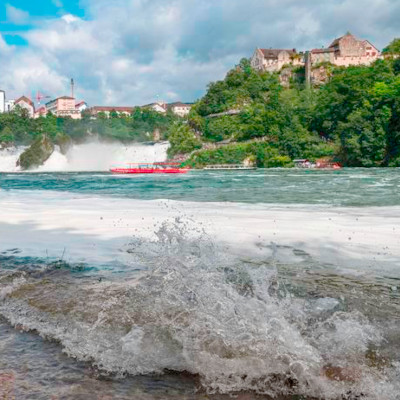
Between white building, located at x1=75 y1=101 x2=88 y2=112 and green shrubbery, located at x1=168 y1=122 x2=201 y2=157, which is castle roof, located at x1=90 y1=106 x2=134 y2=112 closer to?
white building, located at x1=75 y1=101 x2=88 y2=112

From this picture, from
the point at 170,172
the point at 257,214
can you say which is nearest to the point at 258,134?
the point at 170,172

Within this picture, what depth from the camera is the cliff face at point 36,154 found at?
265 ft

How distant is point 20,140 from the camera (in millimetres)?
110125

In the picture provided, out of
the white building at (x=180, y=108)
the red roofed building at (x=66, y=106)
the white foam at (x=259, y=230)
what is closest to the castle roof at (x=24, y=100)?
the red roofed building at (x=66, y=106)

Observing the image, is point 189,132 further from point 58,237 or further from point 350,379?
point 350,379

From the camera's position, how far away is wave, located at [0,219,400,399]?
306 cm

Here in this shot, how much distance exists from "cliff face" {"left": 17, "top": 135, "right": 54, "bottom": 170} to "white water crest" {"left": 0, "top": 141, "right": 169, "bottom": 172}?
0.99 m

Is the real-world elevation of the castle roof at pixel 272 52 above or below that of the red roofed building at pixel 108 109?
above

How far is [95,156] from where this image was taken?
8756cm

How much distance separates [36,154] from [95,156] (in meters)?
10.8

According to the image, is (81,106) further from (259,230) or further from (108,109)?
(259,230)

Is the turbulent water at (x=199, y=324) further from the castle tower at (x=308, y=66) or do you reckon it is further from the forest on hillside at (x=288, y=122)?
the castle tower at (x=308, y=66)

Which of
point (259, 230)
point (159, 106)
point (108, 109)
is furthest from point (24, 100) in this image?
point (259, 230)

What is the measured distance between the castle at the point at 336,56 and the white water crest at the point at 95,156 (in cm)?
4029
